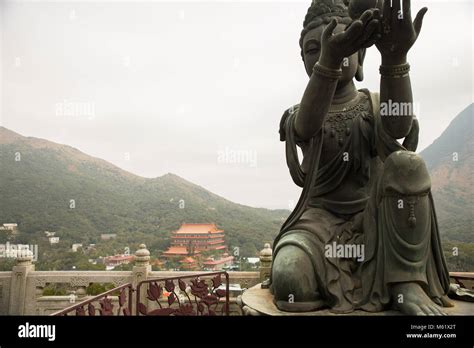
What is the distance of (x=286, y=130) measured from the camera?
3219 millimetres

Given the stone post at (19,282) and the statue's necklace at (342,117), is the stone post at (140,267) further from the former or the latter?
the statue's necklace at (342,117)

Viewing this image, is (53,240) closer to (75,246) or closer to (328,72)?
(75,246)

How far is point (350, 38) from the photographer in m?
2.43

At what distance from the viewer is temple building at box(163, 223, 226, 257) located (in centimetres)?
1030

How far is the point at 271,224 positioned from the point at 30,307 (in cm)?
682

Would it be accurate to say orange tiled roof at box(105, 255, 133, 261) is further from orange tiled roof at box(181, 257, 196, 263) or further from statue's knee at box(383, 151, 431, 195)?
statue's knee at box(383, 151, 431, 195)

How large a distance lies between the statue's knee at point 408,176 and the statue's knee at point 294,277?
0.76 meters

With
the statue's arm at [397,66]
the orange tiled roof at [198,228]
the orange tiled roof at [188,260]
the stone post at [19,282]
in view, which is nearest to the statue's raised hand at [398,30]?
the statue's arm at [397,66]

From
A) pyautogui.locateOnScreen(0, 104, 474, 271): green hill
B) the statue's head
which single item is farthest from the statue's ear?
pyautogui.locateOnScreen(0, 104, 474, 271): green hill

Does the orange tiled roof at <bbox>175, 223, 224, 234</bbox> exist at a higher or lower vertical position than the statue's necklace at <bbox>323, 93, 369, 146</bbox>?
lower

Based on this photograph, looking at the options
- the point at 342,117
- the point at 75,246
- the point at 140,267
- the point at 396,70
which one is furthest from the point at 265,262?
the point at 75,246

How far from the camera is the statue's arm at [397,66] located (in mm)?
2340

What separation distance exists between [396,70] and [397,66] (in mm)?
27
